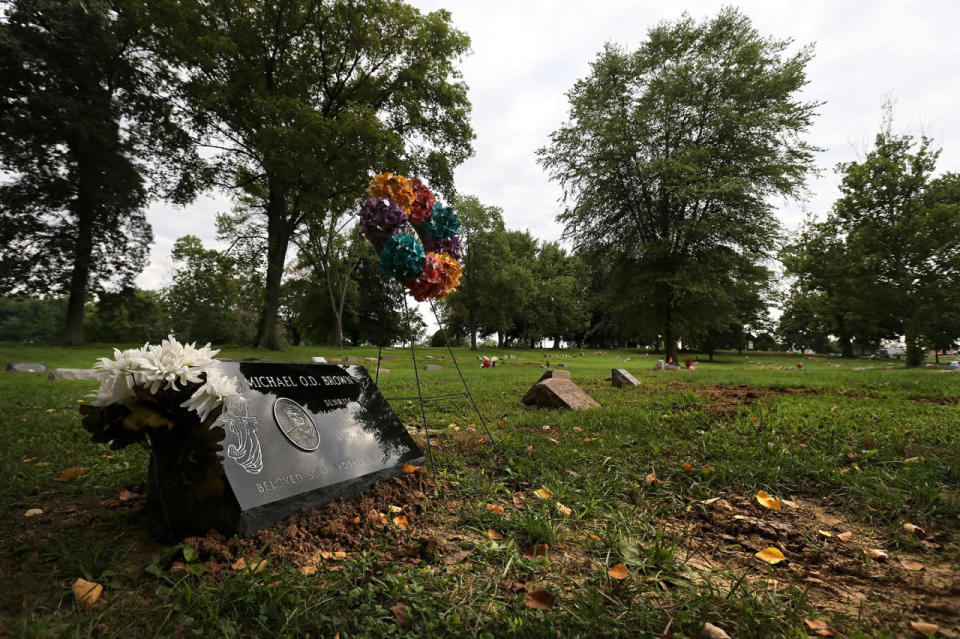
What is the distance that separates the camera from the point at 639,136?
16375 millimetres

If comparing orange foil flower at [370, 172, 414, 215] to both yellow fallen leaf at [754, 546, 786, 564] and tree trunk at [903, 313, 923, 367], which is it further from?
tree trunk at [903, 313, 923, 367]

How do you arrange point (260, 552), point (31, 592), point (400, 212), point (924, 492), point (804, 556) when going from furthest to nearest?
point (400, 212)
point (924, 492)
point (804, 556)
point (260, 552)
point (31, 592)

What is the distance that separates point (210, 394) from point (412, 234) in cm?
195

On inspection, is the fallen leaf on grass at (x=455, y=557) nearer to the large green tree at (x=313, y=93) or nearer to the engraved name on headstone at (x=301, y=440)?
the engraved name on headstone at (x=301, y=440)

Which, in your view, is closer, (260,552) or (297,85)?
(260,552)

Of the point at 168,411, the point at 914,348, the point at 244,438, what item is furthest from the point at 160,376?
the point at 914,348

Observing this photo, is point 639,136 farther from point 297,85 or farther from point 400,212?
point 400,212

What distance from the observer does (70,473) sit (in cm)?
273

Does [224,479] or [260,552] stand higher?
[224,479]

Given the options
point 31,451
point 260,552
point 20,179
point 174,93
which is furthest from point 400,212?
point 20,179

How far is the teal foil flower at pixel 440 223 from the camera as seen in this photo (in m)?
3.47

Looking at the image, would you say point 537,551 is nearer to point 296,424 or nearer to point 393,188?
point 296,424

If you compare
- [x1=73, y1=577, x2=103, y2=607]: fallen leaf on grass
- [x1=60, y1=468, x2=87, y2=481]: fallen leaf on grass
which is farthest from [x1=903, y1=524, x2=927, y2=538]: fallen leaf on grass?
[x1=60, y1=468, x2=87, y2=481]: fallen leaf on grass

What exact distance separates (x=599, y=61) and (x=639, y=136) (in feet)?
14.3
